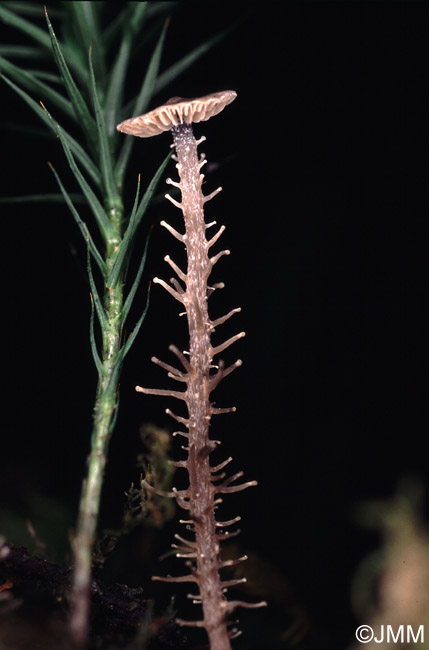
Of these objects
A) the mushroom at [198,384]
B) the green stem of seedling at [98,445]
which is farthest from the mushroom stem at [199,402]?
the green stem of seedling at [98,445]

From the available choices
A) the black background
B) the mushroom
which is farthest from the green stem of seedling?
the black background

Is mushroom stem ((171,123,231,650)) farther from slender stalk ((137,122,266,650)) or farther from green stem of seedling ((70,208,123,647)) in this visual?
green stem of seedling ((70,208,123,647))

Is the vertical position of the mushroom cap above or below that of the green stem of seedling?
above

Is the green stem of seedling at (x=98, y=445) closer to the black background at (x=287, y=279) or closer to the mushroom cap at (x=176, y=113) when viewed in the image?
the mushroom cap at (x=176, y=113)

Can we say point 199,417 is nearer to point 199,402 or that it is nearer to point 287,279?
point 199,402

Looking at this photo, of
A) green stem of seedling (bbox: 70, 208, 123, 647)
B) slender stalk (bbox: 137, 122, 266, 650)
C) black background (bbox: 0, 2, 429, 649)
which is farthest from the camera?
black background (bbox: 0, 2, 429, 649)

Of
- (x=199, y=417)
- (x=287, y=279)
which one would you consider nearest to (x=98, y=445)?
(x=199, y=417)
